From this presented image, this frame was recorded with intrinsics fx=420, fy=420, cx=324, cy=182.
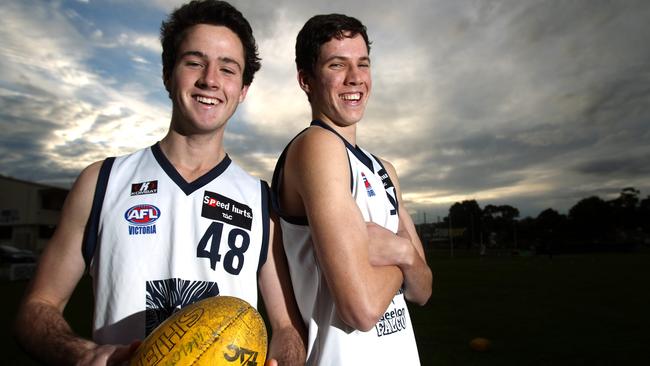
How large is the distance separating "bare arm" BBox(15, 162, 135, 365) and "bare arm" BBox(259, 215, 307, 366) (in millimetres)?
714

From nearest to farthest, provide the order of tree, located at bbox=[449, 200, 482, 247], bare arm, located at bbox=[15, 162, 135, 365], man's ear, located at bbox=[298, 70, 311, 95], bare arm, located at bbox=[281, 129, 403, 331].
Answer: bare arm, located at bbox=[15, 162, 135, 365], bare arm, located at bbox=[281, 129, 403, 331], man's ear, located at bbox=[298, 70, 311, 95], tree, located at bbox=[449, 200, 482, 247]

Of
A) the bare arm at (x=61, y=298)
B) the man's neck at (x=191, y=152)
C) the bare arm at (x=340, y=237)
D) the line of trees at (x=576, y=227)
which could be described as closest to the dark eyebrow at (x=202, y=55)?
the man's neck at (x=191, y=152)

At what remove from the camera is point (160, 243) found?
2076 millimetres

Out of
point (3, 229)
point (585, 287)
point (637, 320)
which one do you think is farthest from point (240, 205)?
point (3, 229)

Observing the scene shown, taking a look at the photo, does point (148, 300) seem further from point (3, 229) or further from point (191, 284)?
point (3, 229)

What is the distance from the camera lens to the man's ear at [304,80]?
2572 millimetres

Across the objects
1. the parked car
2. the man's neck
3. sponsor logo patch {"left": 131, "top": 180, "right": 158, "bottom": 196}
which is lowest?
the parked car

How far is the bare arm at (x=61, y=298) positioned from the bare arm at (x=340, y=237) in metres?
0.89

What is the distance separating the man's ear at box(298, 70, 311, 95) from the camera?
2.57m

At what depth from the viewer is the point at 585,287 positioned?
51.3ft

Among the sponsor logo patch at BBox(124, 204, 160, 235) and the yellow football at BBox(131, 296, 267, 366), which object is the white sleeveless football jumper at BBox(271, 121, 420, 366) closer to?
the yellow football at BBox(131, 296, 267, 366)

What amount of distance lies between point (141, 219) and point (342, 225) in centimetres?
101

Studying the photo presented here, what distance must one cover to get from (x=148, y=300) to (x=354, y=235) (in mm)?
1034

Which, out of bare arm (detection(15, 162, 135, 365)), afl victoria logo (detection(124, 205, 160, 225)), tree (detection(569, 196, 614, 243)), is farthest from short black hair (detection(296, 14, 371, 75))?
tree (detection(569, 196, 614, 243))
